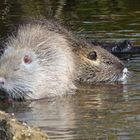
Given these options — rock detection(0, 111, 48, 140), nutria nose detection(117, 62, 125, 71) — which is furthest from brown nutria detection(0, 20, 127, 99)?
rock detection(0, 111, 48, 140)

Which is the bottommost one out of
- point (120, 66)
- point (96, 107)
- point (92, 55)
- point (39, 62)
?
point (96, 107)

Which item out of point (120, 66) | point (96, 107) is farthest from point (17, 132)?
point (120, 66)

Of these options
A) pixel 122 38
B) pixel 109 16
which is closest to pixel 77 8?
pixel 109 16

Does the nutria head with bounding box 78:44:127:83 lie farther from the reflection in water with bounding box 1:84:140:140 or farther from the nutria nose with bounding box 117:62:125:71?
the reflection in water with bounding box 1:84:140:140

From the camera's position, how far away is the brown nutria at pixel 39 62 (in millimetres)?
8578

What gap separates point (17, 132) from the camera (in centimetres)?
638

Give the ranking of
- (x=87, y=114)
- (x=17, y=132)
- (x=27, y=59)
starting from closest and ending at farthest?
(x=17, y=132)
(x=87, y=114)
(x=27, y=59)

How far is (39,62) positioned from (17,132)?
2518 mm

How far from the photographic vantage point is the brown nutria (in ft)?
28.1

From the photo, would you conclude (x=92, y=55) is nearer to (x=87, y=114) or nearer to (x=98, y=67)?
(x=98, y=67)

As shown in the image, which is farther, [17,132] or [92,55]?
[92,55]

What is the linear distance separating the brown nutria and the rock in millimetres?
1978

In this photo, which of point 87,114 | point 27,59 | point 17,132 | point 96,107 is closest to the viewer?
point 17,132

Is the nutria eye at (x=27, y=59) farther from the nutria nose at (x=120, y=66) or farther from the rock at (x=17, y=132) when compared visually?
the rock at (x=17, y=132)
